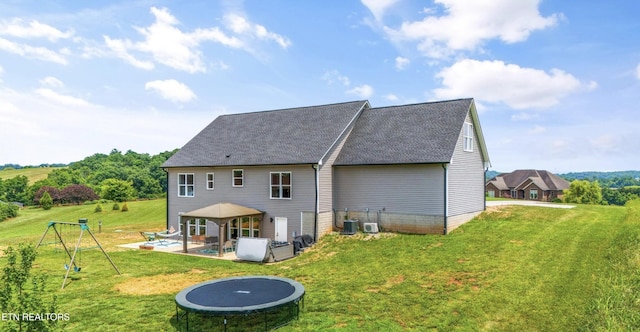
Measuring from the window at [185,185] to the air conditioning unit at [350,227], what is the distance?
36.7 feet

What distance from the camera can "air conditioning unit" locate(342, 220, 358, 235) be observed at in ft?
67.7

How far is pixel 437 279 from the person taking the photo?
42.8 feet

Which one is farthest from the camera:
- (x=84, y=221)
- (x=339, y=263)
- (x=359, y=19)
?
(x=359, y=19)

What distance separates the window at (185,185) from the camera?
25891 millimetres

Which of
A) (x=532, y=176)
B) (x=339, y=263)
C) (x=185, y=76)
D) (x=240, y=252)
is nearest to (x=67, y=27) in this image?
(x=185, y=76)

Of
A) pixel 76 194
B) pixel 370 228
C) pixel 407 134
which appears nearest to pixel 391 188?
pixel 370 228

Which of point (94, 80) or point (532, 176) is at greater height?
point (94, 80)

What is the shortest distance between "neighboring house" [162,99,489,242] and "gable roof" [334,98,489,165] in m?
0.06

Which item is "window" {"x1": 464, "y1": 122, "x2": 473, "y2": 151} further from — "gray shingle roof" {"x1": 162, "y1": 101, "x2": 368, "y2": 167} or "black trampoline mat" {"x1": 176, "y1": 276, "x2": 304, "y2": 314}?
"black trampoline mat" {"x1": 176, "y1": 276, "x2": 304, "y2": 314}

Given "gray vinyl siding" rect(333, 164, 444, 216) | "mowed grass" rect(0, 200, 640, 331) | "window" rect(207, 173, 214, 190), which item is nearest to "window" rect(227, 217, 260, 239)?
"window" rect(207, 173, 214, 190)

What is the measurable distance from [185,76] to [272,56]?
231 inches

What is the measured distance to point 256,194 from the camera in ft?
74.6

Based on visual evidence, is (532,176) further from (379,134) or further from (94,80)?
(94,80)

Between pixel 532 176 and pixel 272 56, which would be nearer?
pixel 272 56
